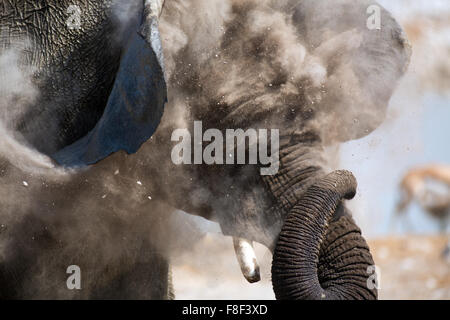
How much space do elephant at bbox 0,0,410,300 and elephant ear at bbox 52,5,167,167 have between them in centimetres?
2

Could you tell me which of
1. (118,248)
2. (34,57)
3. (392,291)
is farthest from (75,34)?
(392,291)

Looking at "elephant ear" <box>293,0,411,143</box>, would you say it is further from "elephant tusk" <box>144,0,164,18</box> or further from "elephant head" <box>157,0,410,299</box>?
"elephant tusk" <box>144,0,164,18</box>

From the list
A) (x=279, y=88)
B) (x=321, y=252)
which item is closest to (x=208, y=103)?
(x=279, y=88)

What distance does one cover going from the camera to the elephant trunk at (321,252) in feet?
8.08

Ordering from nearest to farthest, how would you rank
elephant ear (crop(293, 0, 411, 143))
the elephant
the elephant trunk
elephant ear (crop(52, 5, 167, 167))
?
elephant ear (crop(52, 5, 167, 167)) < the elephant trunk < the elephant < elephant ear (crop(293, 0, 411, 143))

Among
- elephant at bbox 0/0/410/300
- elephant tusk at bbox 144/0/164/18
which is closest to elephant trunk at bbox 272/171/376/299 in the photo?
elephant at bbox 0/0/410/300

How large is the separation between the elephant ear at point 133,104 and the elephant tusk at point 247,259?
26.7 inches

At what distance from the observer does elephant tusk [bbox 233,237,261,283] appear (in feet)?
9.41

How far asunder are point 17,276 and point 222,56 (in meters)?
1.40

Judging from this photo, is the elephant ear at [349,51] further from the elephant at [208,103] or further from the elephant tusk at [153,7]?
the elephant tusk at [153,7]

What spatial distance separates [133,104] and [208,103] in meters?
0.47

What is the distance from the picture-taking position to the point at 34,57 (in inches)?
114

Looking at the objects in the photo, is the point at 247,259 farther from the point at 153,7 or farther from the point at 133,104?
the point at 153,7

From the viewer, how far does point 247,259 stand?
290 centimetres
